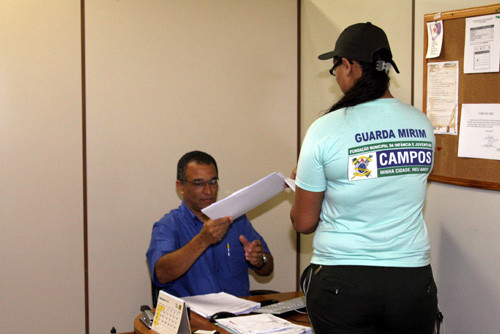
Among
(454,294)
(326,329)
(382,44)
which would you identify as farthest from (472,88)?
(326,329)

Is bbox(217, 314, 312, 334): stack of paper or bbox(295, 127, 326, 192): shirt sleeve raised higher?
bbox(295, 127, 326, 192): shirt sleeve

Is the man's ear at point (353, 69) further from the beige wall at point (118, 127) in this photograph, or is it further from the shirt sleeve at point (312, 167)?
the beige wall at point (118, 127)

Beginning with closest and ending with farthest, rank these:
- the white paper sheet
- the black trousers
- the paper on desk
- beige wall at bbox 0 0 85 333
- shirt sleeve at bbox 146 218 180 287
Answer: the black trousers, the paper on desk, the white paper sheet, shirt sleeve at bbox 146 218 180 287, beige wall at bbox 0 0 85 333

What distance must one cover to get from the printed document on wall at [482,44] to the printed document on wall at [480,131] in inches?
5.8

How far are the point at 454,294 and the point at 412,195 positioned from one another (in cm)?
89

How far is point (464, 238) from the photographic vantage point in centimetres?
205

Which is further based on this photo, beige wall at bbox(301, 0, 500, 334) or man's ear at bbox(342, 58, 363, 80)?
beige wall at bbox(301, 0, 500, 334)

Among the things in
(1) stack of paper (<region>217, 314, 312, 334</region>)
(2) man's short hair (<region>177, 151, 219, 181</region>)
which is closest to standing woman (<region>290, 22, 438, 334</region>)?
(1) stack of paper (<region>217, 314, 312, 334</region>)

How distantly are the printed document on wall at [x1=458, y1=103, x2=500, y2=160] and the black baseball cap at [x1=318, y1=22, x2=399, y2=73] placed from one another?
0.60m

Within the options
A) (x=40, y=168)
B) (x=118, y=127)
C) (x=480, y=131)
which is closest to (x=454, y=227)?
(x=480, y=131)

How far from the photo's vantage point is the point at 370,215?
1433 millimetres

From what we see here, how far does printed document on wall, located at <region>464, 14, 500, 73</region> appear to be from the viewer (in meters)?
1.89

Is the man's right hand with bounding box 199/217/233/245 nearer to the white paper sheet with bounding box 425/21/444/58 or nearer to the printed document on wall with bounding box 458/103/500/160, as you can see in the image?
the printed document on wall with bounding box 458/103/500/160

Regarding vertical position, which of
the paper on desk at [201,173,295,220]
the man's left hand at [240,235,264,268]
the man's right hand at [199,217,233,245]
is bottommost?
the man's left hand at [240,235,264,268]
